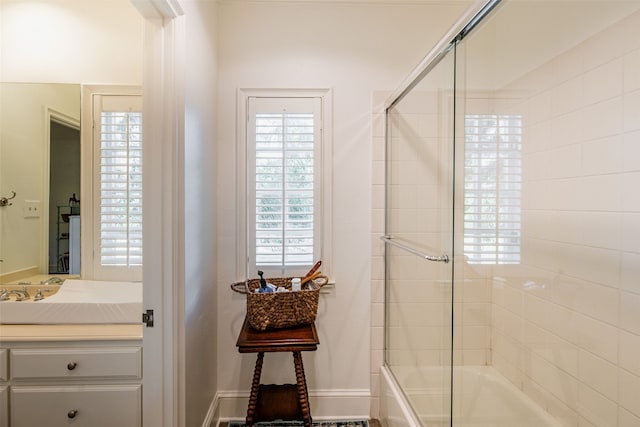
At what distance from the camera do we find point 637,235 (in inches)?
41.3

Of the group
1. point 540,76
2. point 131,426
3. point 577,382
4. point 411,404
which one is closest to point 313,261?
point 411,404

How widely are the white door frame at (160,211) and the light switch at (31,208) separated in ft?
3.46

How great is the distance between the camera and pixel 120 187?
1.79 metres

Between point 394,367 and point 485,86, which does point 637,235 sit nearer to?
point 485,86

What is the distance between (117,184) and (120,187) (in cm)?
2

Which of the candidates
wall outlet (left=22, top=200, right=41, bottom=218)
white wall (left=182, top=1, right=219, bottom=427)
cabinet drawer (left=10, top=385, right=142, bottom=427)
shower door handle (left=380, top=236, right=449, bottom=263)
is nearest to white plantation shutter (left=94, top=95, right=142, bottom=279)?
wall outlet (left=22, top=200, right=41, bottom=218)

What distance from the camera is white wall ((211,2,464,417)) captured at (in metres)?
1.87

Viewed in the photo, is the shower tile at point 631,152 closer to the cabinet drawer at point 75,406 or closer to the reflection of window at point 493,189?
the reflection of window at point 493,189

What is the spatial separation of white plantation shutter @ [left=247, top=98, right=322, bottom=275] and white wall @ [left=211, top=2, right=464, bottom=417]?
0.11m

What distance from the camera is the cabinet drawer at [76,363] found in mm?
1426

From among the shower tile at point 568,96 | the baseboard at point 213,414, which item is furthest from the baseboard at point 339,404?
the shower tile at point 568,96

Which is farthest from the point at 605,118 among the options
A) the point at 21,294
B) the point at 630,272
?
the point at 21,294

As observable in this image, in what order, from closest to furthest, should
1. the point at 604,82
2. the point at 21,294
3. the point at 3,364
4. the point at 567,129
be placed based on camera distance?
the point at 604,82 → the point at 567,129 → the point at 3,364 → the point at 21,294

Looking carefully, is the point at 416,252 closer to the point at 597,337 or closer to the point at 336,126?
the point at 597,337
